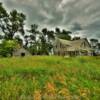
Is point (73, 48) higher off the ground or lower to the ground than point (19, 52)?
higher

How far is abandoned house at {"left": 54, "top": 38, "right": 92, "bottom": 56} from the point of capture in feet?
174

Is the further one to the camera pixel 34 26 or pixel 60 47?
pixel 34 26

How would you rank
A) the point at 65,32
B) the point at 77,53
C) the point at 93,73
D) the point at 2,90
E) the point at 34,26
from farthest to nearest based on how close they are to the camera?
the point at 65,32, the point at 34,26, the point at 77,53, the point at 93,73, the point at 2,90

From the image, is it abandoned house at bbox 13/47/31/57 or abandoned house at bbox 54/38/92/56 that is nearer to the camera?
abandoned house at bbox 54/38/92/56

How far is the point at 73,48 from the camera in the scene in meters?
53.4

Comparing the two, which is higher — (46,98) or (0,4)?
(0,4)

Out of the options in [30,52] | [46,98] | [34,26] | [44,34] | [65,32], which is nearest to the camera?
[46,98]

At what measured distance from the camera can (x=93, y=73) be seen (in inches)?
334

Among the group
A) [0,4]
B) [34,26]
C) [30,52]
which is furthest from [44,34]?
[0,4]

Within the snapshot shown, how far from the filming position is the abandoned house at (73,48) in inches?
2089

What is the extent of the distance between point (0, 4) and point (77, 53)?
77.4ft

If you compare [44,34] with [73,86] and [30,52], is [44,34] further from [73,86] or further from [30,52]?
[73,86]

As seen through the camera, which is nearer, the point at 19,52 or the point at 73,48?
→ the point at 73,48

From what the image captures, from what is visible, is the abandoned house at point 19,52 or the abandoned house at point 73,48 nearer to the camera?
the abandoned house at point 73,48
